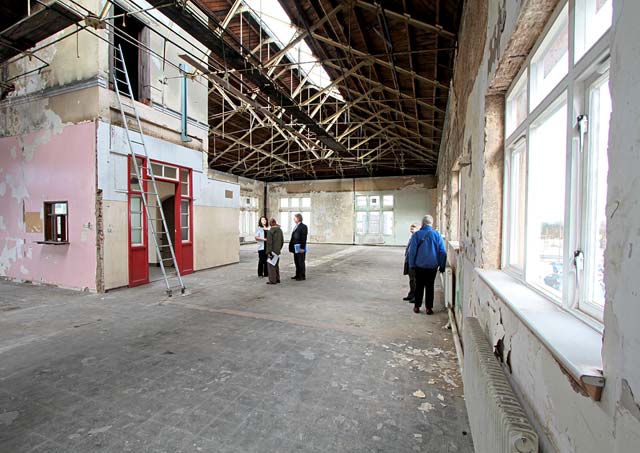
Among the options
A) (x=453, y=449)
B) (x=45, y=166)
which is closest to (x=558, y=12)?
(x=453, y=449)

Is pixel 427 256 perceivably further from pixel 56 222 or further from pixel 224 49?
pixel 56 222

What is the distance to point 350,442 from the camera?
1.92m

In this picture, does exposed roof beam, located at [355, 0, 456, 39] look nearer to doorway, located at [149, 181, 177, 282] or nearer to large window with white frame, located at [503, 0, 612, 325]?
→ large window with white frame, located at [503, 0, 612, 325]

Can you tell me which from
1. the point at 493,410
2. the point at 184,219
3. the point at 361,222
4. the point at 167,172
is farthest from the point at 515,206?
the point at 361,222

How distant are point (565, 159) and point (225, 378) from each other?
2.88 meters

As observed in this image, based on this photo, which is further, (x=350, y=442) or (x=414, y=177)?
(x=414, y=177)

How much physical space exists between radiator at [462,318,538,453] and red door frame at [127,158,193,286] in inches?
251

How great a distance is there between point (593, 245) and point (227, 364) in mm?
2946

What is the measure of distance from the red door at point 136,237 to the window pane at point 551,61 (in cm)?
661

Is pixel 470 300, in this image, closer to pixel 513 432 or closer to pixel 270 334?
pixel 513 432

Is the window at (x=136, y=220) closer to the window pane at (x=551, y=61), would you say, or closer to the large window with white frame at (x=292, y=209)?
the window pane at (x=551, y=61)

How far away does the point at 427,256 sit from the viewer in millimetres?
4340

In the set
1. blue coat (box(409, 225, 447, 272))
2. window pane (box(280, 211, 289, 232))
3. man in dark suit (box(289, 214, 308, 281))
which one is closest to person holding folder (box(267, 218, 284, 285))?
man in dark suit (box(289, 214, 308, 281))

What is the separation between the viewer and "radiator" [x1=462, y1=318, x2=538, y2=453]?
1.04 meters
